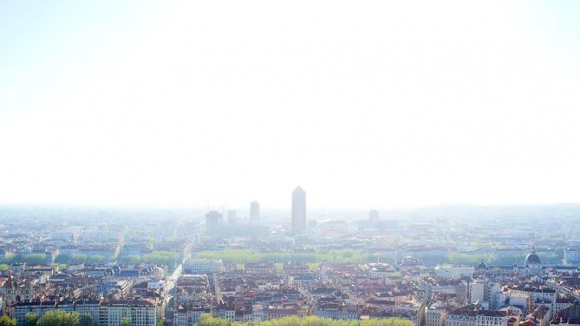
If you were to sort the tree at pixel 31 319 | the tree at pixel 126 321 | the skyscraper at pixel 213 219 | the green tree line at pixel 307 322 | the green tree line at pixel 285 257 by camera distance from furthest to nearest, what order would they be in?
the skyscraper at pixel 213 219 < the green tree line at pixel 285 257 < the tree at pixel 31 319 < the tree at pixel 126 321 < the green tree line at pixel 307 322

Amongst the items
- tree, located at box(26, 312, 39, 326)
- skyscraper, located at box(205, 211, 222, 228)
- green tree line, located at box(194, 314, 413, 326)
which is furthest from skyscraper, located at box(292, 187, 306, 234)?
green tree line, located at box(194, 314, 413, 326)

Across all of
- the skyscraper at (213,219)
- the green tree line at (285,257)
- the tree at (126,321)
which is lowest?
the tree at (126,321)

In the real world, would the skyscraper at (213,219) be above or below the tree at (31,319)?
above

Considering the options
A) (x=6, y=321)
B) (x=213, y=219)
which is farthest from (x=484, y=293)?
(x=213, y=219)

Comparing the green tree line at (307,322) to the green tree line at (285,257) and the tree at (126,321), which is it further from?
the green tree line at (285,257)

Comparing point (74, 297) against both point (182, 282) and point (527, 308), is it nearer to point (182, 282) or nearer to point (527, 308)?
point (182, 282)

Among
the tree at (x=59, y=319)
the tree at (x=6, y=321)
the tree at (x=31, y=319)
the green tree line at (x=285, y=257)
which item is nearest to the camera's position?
the tree at (x=6, y=321)

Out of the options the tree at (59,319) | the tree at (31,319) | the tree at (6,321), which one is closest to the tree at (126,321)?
the tree at (59,319)

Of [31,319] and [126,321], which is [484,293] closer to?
[126,321]

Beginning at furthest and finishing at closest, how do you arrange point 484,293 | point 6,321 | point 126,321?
point 484,293, point 126,321, point 6,321

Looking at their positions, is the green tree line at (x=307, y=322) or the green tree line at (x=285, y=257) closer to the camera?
the green tree line at (x=307, y=322)
